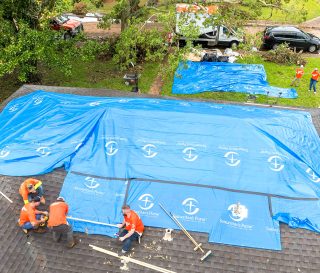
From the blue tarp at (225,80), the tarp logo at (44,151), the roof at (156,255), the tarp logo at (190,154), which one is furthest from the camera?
the blue tarp at (225,80)

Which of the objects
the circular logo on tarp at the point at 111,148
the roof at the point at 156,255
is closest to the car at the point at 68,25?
the circular logo on tarp at the point at 111,148

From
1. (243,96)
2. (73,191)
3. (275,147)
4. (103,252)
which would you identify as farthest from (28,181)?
(243,96)

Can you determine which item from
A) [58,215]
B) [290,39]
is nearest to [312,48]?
[290,39]

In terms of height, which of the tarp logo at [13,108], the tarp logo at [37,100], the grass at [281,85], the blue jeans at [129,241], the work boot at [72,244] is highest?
Result: the tarp logo at [37,100]

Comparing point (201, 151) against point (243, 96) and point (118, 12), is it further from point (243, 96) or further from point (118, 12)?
point (118, 12)

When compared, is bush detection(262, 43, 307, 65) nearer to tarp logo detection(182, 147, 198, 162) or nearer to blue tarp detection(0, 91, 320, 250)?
blue tarp detection(0, 91, 320, 250)

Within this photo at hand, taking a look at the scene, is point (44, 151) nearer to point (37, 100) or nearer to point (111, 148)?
point (111, 148)

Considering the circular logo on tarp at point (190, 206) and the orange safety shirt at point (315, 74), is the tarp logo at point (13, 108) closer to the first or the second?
the circular logo on tarp at point (190, 206)
